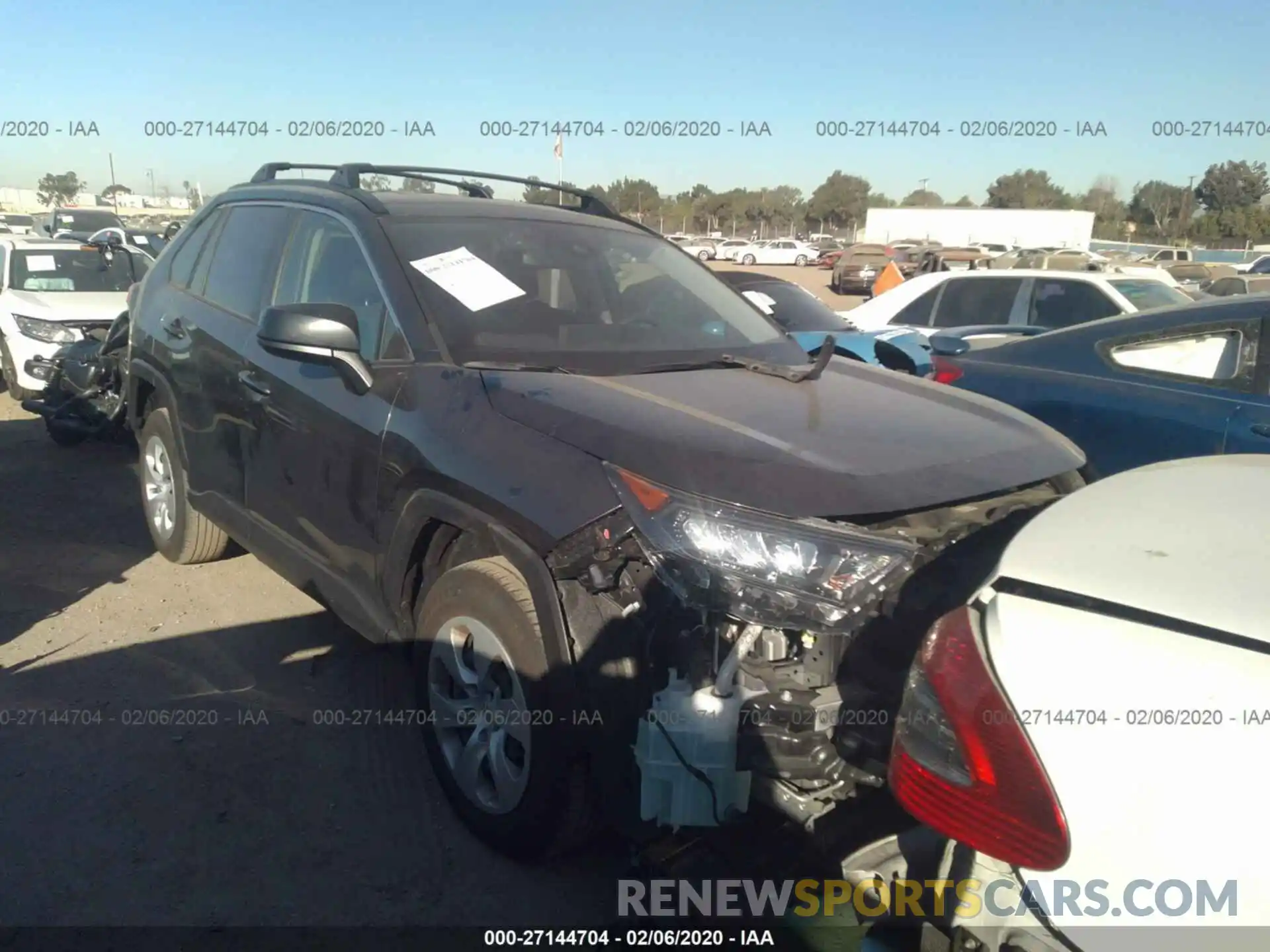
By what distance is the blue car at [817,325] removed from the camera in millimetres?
7562

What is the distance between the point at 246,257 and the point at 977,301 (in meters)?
6.93

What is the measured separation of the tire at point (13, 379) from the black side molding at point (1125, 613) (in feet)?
30.1

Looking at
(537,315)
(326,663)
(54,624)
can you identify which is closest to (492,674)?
(537,315)

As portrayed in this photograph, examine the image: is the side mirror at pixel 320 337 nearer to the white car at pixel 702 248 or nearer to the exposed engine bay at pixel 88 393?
→ the exposed engine bay at pixel 88 393

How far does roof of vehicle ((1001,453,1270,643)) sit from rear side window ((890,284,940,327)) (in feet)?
24.8

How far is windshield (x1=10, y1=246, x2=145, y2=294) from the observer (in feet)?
31.7

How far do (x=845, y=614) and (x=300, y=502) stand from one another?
2169 mm

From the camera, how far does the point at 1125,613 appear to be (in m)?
1.47

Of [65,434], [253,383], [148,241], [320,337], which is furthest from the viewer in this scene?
[148,241]

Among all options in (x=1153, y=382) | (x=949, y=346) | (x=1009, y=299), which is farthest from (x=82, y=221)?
(x=1153, y=382)

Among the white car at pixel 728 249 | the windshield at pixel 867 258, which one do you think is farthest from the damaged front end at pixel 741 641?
the white car at pixel 728 249

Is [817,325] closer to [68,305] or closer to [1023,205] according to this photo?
[68,305]

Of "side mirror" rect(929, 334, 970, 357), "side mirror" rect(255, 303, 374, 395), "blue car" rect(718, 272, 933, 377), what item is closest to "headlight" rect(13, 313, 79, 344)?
"blue car" rect(718, 272, 933, 377)

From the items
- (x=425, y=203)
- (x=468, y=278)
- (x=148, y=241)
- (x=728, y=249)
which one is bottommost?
(x=148, y=241)
